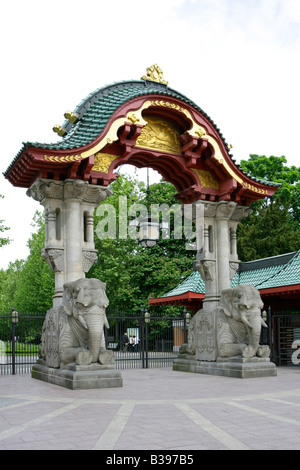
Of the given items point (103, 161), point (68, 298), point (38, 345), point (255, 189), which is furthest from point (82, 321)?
point (38, 345)

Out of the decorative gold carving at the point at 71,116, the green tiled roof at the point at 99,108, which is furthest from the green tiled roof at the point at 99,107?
the decorative gold carving at the point at 71,116

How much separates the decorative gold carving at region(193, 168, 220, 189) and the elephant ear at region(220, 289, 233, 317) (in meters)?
3.33

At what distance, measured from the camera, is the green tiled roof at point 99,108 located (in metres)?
12.2

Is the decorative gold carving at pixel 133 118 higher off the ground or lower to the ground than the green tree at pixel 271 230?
higher

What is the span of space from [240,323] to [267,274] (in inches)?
293

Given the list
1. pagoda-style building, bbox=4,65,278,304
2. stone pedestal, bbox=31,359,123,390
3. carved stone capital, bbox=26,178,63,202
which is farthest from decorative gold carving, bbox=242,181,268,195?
stone pedestal, bbox=31,359,123,390

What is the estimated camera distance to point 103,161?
13.0 m

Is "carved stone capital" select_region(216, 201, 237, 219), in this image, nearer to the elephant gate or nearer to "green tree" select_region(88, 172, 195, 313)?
the elephant gate

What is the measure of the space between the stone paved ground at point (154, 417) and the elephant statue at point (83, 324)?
78 cm

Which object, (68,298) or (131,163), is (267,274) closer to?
(131,163)

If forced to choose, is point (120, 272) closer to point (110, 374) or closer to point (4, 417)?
point (110, 374)

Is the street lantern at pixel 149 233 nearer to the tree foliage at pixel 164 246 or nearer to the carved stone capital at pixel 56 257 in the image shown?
the carved stone capital at pixel 56 257

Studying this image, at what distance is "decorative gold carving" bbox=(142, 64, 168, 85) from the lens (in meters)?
14.4
